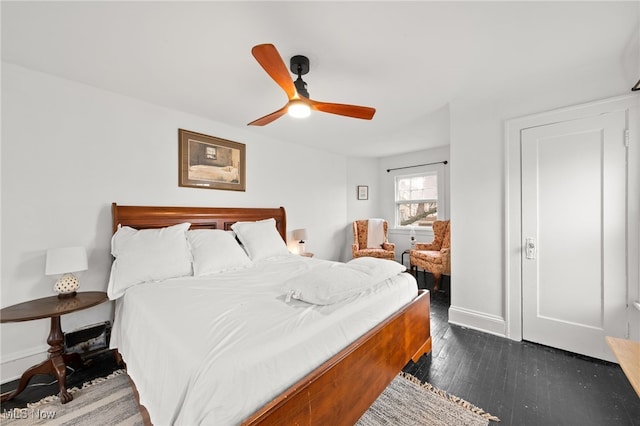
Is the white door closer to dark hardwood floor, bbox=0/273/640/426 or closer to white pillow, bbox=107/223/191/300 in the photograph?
dark hardwood floor, bbox=0/273/640/426

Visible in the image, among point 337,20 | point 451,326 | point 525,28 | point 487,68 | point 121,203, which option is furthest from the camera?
point 451,326

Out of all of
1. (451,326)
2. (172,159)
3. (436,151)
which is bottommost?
(451,326)

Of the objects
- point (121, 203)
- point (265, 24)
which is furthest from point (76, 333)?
point (265, 24)

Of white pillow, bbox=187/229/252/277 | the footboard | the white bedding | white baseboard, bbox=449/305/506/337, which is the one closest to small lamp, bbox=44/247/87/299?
the white bedding

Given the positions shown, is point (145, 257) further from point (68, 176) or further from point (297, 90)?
point (297, 90)

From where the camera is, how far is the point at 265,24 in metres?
1.62

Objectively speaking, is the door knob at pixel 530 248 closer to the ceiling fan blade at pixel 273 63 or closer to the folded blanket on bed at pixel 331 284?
the folded blanket on bed at pixel 331 284

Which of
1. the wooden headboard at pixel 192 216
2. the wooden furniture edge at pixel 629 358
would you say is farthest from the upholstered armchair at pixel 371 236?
the wooden furniture edge at pixel 629 358

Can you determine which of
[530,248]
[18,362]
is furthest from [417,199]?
[18,362]

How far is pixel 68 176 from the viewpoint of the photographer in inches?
87.8

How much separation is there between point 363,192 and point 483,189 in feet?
9.97

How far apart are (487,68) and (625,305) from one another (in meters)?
2.27

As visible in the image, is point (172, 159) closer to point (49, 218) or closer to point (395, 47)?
point (49, 218)

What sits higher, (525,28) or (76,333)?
(525,28)
